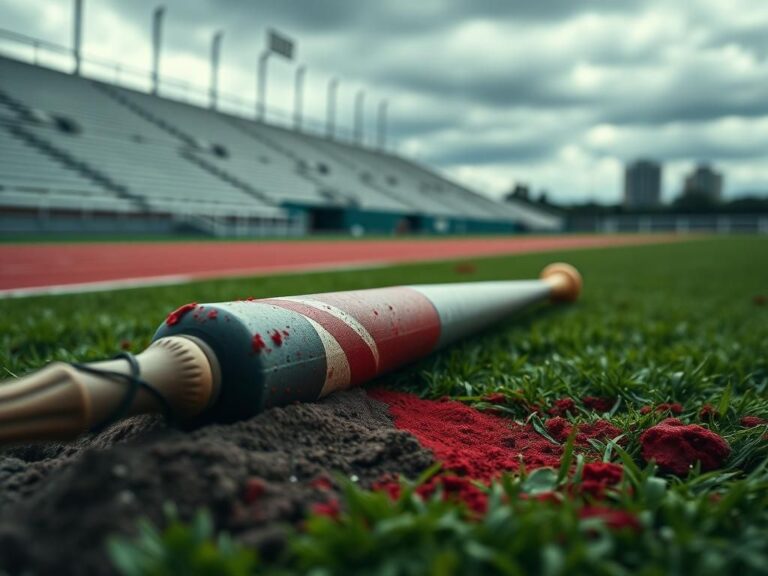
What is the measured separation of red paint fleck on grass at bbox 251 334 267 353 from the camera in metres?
1.55

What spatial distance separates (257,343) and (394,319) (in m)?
0.82

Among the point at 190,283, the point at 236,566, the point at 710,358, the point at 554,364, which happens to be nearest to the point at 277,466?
the point at 236,566

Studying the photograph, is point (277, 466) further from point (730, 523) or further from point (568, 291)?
point (568, 291)

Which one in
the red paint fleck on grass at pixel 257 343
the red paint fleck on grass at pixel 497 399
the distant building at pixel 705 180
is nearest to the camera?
the red paint fleck on grass at pixel 257 343

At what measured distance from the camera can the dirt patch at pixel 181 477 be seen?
3.43ft

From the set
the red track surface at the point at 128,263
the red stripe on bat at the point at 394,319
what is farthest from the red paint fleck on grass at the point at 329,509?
the red track surface at the point at 128,263

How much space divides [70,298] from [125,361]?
14.7ft

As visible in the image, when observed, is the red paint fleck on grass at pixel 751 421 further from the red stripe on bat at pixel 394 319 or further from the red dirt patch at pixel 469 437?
the red stripe on bat at pixel 394 319

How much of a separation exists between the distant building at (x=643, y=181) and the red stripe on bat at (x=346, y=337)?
112 meters

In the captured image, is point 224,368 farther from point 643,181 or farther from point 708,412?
point 643,181

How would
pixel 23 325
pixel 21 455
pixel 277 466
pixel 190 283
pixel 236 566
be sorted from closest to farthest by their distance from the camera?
1. pixel 236 566
2. pixel 277 466
3. pixel 21 455
4. pixel 23 325
5. pixel 190 283

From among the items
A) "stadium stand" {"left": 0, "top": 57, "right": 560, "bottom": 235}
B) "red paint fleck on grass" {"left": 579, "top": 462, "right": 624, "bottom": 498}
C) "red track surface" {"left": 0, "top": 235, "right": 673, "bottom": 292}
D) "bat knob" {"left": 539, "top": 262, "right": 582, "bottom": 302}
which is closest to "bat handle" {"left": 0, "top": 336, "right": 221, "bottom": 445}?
"red paint fleck on grass" {"left": 579, "top": 462, "right": 624, "bottom": 498}

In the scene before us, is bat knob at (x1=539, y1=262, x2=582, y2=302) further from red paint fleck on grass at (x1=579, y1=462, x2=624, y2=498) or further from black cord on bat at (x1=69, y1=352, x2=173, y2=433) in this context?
black cord on bat at (x1=69, y1=352, x2=173, y2=433)

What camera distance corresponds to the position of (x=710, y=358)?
9.53ft
